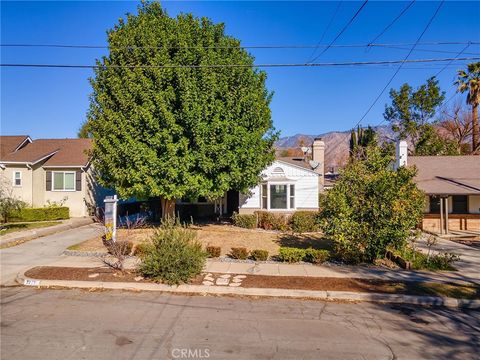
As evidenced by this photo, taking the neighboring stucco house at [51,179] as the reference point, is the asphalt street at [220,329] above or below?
below

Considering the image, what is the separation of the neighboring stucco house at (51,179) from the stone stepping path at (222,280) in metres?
17.2

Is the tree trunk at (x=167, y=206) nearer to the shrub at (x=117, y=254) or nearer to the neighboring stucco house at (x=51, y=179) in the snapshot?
the shrub at (x=117, y=254)

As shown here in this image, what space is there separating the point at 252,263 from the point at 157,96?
8476mm

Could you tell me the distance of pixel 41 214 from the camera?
73.5 ft

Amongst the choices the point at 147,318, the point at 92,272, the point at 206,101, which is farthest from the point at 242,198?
the point at 147,318

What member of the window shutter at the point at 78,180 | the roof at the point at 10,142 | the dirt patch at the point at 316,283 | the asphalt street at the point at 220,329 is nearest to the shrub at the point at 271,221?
the dirt patch at the point at 316,283

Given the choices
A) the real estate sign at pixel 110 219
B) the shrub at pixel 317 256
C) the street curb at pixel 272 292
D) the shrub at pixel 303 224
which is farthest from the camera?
the shrub at pixel 303 224

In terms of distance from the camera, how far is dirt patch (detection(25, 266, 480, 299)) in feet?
30.6

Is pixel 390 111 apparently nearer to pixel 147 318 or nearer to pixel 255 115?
pixel 255 115

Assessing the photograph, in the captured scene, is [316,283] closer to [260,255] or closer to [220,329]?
[260,255]

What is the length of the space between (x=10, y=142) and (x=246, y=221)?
2060 cm

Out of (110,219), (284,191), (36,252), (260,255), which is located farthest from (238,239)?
(36,252)

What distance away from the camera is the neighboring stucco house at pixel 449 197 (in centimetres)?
2041

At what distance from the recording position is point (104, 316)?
24.5 ft
